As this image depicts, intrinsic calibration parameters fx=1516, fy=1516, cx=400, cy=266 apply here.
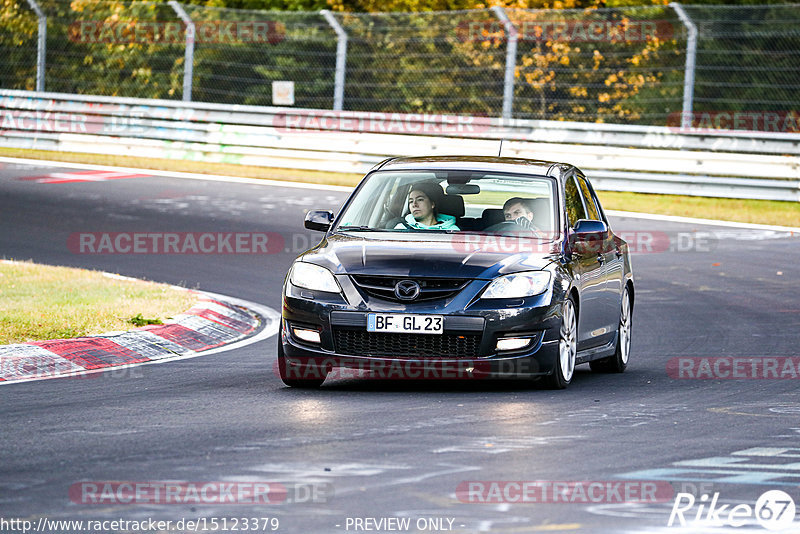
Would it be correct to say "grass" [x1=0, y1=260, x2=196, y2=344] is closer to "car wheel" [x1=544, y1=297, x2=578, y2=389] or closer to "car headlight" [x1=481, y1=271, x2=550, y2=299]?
"car headlight" [x1=481, y1=271, x2=550, y2=299]

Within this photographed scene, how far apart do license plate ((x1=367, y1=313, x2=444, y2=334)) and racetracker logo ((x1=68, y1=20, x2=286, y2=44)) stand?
19.4 meters

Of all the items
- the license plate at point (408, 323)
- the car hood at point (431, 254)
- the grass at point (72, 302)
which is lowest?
the grass at point (72, 302)

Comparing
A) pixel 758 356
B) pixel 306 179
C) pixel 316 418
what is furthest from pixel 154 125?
pixel 316 418

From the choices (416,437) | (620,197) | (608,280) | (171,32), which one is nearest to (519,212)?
(608,280)

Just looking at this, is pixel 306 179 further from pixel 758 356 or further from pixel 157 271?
pixel 758 356

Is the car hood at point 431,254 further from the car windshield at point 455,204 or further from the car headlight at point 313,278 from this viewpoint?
the car windshield at point 455,204

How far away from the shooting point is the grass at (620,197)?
22.5 m

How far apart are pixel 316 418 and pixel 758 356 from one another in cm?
456

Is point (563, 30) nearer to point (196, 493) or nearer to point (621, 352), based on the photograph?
point (621, 352)

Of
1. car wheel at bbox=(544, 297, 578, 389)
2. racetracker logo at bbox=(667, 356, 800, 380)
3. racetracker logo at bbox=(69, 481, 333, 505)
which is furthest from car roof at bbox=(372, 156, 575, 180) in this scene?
racetracker logo at bbox=(69, 481, 333, 505)

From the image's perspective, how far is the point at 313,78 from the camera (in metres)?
27.4

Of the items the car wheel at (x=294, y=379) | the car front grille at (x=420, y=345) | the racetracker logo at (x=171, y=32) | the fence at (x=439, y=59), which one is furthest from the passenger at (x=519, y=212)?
the racetracker logo at (x=171, y=32)

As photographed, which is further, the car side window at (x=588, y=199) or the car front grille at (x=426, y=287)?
the car side window at (x=588, y=199)

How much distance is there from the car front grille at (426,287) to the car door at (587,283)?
1.10m
